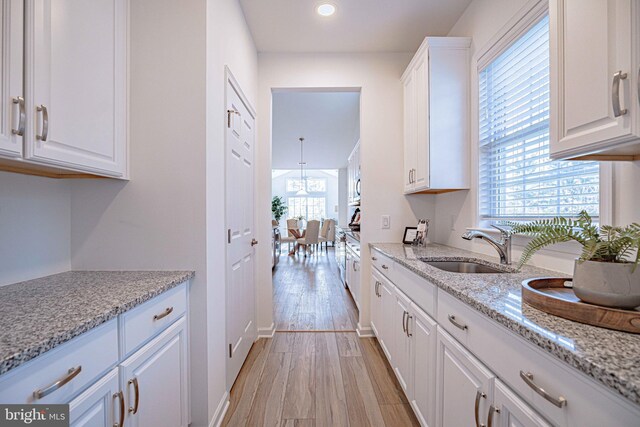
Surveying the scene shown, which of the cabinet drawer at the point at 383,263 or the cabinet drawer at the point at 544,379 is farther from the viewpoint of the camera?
the cabinet drawer at the point at 383,263

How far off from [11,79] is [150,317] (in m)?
0.90

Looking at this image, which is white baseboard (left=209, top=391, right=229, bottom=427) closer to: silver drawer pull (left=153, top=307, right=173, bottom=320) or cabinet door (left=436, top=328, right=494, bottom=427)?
silver drawer pull (left=153, top=307, right=173, bottom=320)

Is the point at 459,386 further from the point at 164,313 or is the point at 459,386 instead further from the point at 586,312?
the point at 164,313

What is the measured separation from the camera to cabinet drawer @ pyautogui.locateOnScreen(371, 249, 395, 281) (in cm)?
205

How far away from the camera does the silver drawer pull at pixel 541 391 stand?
643 mm

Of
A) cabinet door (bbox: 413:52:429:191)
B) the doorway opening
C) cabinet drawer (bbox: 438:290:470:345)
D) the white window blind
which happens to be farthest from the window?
cabinet drawer (bbox: 438:290:470:345)

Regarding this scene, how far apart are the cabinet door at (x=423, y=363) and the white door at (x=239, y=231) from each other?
45.7 inches

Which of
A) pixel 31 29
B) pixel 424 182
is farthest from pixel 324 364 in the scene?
pixel 31 29

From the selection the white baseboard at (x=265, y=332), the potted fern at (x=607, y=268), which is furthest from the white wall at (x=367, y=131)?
the potted fern at (x=607, y=268)

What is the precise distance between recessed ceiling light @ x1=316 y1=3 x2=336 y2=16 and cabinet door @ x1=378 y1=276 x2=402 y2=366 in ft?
7.05

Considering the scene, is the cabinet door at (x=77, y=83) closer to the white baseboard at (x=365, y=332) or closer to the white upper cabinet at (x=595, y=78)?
the white upper cabinet at (x=595, y=78)

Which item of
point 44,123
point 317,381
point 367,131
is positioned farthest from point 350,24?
point 317,381

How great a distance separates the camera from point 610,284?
733mm

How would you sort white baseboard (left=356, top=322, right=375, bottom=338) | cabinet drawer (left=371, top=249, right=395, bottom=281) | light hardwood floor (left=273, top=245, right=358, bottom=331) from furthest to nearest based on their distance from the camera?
light hardwood floor (left=273, top=245, right=358, bottom=331) → white baseboard (left=356, top=322, right=375, bottom=338) → cabinet drawer (left=371, top=249, right=395, bottom=281)
